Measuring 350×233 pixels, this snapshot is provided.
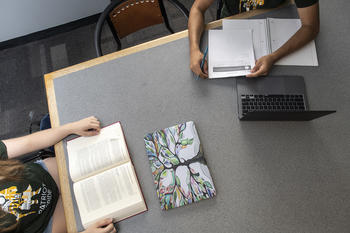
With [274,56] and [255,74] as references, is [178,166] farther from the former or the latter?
[274,56]

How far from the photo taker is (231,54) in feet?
3.27

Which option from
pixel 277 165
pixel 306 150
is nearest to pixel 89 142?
pixel 277 165

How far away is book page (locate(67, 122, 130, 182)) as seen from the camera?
93 centimetres

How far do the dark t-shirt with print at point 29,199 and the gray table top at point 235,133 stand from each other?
300mm

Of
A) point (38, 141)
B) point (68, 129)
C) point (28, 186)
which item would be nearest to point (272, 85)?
point (68, 129)

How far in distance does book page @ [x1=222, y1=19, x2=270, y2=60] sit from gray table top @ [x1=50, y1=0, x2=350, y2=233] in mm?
97

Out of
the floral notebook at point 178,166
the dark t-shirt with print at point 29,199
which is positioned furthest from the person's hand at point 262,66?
the dark t-shirt with print at point 29,199

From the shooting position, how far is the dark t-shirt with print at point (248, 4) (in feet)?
3.02

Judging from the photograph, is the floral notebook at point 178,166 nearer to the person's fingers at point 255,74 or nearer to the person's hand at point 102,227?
the person's hand at point 102,227

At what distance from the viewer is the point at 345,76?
94 centimetres

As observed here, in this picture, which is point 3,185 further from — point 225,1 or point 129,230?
point 225,1

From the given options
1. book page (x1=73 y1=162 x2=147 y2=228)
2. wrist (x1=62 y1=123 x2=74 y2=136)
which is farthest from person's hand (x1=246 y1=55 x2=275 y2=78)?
→ wrist (x1=62 y1=123 x2=74 y2=136)

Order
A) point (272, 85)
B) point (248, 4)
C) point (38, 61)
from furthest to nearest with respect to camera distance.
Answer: point (38, 61)
point (248, 4)
point (272, 85)

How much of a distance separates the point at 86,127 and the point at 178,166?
0.41m
